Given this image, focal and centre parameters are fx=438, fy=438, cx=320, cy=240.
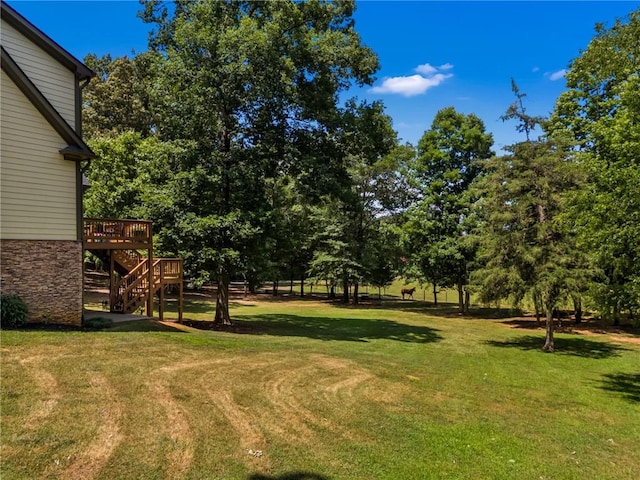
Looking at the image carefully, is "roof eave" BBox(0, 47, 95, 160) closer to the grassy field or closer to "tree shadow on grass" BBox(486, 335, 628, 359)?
the grassy field

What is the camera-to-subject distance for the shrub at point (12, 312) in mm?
10922

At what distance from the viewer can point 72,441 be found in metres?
5.46

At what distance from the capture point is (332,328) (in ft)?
69.8

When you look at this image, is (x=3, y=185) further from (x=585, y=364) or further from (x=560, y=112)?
(x=560, y=112)

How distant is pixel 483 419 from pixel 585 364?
9.31 meters

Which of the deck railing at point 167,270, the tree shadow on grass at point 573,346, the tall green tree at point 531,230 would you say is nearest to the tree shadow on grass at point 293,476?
the deck railing at point 167,270

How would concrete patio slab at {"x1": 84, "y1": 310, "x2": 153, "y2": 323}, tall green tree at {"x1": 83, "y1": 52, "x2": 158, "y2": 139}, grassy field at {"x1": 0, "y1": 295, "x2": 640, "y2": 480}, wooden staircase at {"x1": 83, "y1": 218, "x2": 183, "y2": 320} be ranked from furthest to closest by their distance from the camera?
1. tall green tree at {"x1": 83, "y1": 52, "x2": 158, "y2": 139}
2. wooden staircase at {"x1": 83, "y1": 218, "x2": 183, "y2": 320}
3. concrete patio slab at {"x1": 84, "y1": 310, "x2": 153, "y2": 323}
4. grassy field at {"x1": 0, "y1": 295, "x2": 640, "y2": 480}

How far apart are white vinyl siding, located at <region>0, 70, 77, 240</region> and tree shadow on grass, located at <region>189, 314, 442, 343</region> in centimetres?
744

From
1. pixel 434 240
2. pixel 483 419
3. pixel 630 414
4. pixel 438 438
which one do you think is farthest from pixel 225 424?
pixel 434 240

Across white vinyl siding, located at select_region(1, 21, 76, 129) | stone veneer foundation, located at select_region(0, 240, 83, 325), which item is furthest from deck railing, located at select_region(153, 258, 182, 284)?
white vinyl siding, located at select_region(1, 21, 76, 129)

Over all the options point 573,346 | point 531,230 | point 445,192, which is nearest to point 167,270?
point 531,230

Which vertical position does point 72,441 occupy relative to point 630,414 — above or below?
above

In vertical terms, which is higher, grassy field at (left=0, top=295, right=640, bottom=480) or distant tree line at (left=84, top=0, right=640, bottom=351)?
distant tree line at (left=84, top=0, right=640, bottom=351)

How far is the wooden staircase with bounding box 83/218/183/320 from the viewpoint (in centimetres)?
1523
